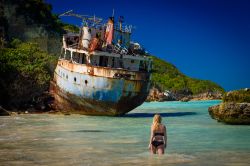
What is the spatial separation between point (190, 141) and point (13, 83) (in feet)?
81.4

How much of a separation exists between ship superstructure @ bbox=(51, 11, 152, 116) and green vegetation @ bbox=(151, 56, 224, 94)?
72.2 metres

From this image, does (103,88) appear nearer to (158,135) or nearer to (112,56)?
(112,56)

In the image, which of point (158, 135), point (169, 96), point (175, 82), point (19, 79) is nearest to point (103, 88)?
point (19, 79)

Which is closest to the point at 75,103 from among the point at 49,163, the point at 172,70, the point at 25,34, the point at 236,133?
the point at 236,133

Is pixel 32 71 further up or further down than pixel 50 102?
further up

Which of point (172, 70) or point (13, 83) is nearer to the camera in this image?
point (13, 83)

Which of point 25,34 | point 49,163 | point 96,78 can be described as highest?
point 25,34

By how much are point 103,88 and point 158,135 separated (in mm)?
18068

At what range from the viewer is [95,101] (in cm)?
2908

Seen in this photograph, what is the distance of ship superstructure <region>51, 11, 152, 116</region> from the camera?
28141 millimetres

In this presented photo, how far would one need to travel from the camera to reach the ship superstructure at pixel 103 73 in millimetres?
28141

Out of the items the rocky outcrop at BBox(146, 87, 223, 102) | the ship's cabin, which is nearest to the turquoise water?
the ship's cabin

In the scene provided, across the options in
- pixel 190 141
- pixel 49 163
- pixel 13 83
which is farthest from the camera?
pixel 13 83

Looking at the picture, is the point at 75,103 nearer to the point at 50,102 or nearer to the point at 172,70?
the point at 50,102
